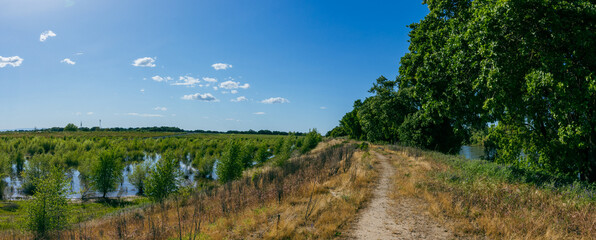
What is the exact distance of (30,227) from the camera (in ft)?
71.6

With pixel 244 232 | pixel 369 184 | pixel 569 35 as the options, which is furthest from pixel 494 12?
pixel 244 232

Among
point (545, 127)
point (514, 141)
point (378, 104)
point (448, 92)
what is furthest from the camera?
point (378, 104)

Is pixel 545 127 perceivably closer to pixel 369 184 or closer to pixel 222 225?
pixel 369 184

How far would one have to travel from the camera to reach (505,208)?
861 centimetres

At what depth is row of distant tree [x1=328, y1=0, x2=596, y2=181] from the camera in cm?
1112

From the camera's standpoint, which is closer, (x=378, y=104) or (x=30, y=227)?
(x=30, y=227)

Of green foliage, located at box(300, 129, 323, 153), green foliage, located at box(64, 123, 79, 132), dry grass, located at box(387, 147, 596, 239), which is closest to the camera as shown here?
dry grass, located at box(387, 147, 596, 239)

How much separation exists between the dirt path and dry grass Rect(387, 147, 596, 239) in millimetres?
493

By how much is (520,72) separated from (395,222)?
11047mm

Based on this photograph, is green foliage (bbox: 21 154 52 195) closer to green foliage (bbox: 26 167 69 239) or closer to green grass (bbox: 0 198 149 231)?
green grass (bbox: 0 198 149 231)

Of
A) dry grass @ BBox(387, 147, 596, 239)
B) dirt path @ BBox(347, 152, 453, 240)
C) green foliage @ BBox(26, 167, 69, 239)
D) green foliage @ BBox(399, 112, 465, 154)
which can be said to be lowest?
green foliage @ BBox(26, 167, 69, 239)

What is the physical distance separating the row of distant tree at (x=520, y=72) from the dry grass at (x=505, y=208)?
3787mm

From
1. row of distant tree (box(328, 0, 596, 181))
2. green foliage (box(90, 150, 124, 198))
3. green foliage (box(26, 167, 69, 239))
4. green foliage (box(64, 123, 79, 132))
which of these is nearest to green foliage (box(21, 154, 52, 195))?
green foliage (box(90, 150, 124, 198))

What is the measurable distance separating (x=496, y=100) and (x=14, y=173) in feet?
275
